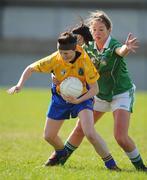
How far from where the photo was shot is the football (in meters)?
8.74

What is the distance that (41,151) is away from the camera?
464 inches

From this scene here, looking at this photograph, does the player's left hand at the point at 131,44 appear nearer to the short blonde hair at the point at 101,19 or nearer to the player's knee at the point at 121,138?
the short blonde hair at the point at 101,19

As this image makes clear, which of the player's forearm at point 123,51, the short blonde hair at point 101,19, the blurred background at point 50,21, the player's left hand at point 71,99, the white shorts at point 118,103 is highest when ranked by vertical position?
the short blonde hair at point 101,19

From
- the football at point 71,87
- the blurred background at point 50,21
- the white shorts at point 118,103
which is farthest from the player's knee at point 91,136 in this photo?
the blurred background at point 50,21

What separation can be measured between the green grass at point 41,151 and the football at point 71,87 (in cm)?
96

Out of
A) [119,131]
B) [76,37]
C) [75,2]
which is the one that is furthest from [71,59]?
[75,2]

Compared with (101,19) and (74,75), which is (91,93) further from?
(101,19)

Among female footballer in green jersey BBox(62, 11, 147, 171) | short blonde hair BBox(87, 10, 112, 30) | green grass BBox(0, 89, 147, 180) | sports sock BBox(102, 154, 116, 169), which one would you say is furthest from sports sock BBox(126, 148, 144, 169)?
short blonde hair BBox(87, 10, 112, 30)

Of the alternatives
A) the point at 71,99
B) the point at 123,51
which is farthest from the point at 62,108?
the point at 123,51

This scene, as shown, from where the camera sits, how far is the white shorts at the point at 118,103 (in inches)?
365

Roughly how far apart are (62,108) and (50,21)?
1483 inches

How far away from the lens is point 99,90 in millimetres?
9430

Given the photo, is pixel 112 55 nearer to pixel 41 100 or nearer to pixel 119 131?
pixel 119 131

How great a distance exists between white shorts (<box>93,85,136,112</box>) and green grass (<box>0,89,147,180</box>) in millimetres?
788
